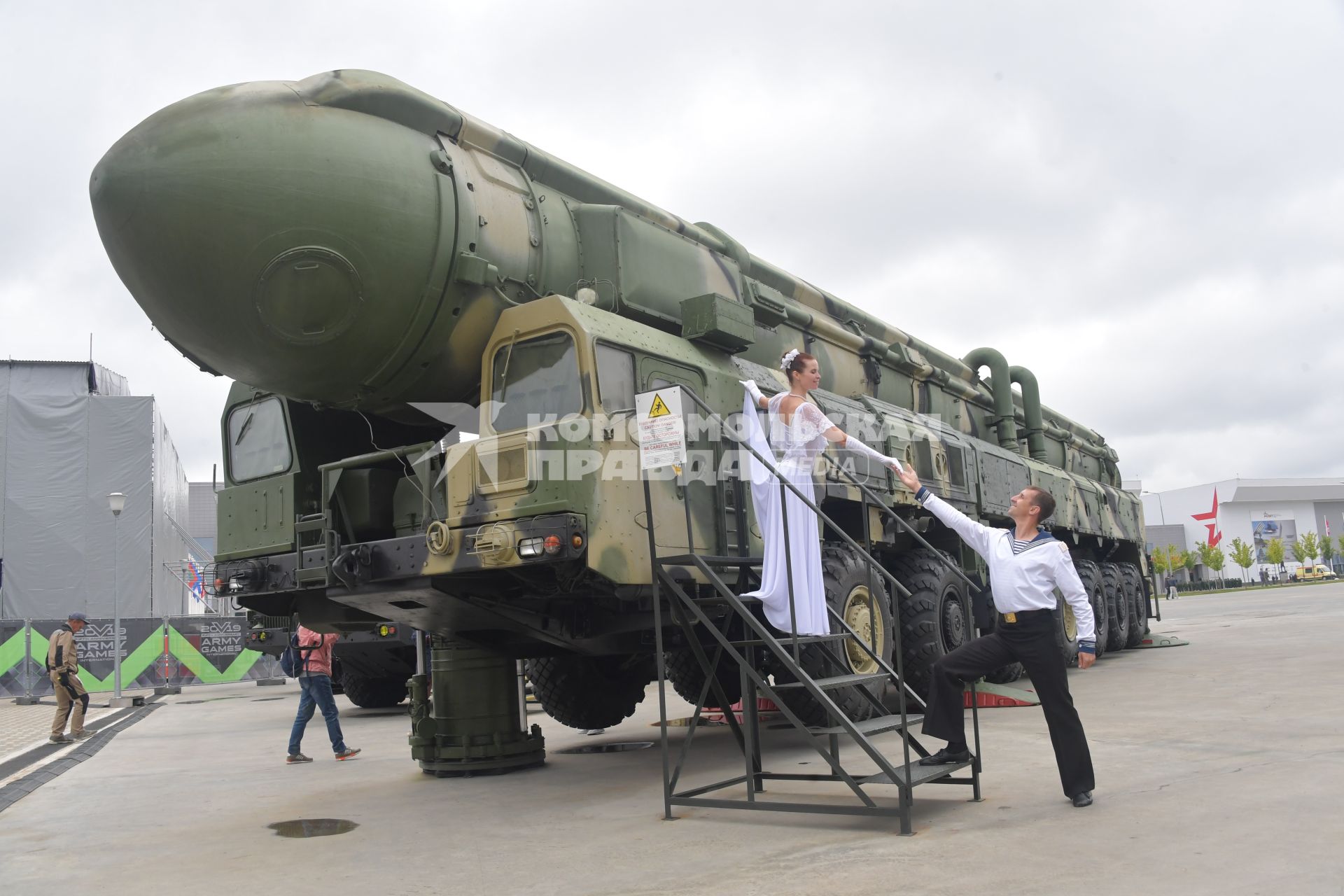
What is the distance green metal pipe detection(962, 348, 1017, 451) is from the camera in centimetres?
1398

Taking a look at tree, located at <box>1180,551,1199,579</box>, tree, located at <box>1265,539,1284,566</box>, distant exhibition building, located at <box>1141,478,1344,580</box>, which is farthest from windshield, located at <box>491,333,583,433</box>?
distant exhibition building, located at <box>1141,478,1344,580</box>

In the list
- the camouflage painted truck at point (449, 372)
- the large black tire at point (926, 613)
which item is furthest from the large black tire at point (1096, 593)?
the camouflage painted truck at point (449, 372)

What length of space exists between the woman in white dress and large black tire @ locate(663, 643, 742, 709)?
261 cm

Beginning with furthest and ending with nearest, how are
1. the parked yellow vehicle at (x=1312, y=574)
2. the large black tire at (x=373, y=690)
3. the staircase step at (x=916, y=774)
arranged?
the parked yellow vehicle at (x=1312, y=574) → the large black tire at (x=373, y=690) → the staircase step at (x=916, y=774)

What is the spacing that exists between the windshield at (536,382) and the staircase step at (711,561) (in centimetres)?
99

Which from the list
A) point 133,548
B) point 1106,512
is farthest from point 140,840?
point 133,548

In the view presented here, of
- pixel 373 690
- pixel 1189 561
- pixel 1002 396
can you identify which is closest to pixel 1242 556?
pixel 1189 561

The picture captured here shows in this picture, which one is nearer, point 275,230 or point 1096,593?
point 275,230

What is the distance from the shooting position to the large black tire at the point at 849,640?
6477 millimetres

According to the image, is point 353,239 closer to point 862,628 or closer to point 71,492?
point 862,628

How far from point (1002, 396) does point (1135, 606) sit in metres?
4.79

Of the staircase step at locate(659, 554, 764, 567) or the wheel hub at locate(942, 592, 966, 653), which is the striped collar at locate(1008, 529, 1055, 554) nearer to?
the staircase step at locate(659, 554, 764, 567)

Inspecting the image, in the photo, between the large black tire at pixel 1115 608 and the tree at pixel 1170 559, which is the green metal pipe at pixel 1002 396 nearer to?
the large black tire at pixel 1115 608

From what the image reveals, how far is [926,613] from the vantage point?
8.47m
